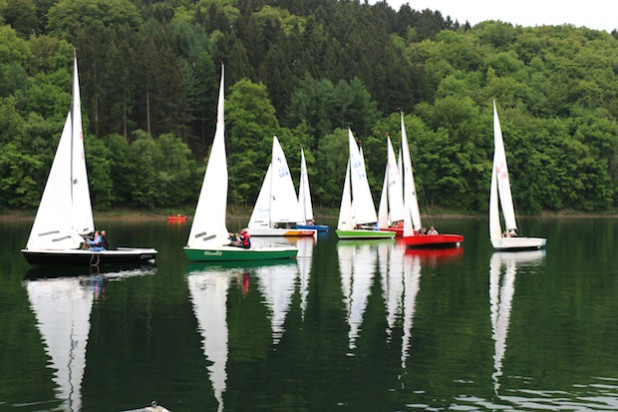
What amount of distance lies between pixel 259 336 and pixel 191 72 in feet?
418

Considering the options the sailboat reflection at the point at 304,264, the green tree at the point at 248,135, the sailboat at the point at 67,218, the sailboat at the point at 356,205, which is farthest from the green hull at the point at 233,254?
the green tree at the point at 248,135

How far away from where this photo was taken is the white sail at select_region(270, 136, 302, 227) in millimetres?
81938

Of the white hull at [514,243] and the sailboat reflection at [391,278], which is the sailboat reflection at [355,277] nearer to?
the sailboat reflection at [391,278]

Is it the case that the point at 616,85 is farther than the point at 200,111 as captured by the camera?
Yes

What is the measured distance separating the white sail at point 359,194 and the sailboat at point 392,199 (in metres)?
1.28

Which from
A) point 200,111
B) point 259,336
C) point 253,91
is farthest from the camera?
point 200,111

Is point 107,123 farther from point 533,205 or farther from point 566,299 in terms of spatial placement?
point 566,299

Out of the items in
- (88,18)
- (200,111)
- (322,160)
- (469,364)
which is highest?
(88,18)

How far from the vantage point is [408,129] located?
139875 millimetres

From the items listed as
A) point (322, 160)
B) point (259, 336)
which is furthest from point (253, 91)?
point (259, 336)

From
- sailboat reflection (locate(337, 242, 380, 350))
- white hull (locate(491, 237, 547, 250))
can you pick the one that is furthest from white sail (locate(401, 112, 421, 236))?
white hull (locate(491, 237, 547, 250))

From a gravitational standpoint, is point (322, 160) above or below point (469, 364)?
above

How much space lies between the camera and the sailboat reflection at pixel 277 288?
3355cm

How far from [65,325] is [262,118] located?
104105mm
